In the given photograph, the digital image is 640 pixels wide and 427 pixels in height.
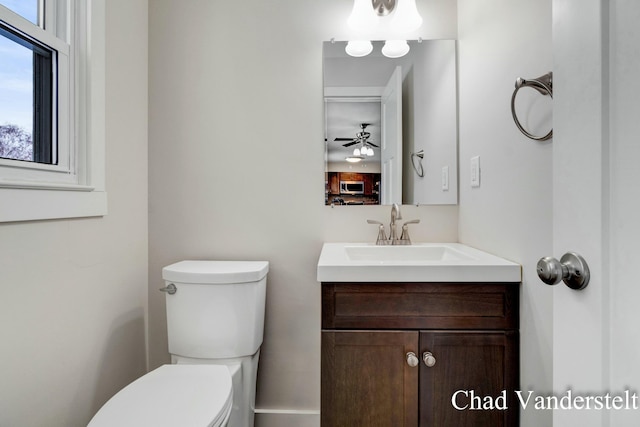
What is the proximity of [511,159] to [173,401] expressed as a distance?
1287 millimetres

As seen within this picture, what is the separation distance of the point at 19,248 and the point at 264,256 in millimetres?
873

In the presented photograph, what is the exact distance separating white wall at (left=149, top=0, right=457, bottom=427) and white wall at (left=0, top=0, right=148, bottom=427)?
145 mm

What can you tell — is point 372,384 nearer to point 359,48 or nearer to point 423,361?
point 423,361

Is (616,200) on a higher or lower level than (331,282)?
higher

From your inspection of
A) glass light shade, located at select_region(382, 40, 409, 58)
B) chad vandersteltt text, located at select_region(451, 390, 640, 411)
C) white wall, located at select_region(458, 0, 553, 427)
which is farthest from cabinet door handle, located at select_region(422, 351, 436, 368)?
glass light shade, located at select_region(382, 40, 409, 58)

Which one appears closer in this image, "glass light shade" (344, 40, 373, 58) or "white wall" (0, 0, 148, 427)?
"white wall" (0, 0, 148, 427)

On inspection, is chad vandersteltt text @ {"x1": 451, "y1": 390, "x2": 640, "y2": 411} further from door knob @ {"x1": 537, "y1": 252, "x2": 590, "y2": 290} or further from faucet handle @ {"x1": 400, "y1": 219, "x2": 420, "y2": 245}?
faucet handle @ {"x1": 400, "y1": 219, "x2": 420, "y2": 245}

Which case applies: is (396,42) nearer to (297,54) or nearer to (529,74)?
(297,54)

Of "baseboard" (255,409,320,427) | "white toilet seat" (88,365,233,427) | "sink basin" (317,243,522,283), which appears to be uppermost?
"sink basin" (317,243,522,283)

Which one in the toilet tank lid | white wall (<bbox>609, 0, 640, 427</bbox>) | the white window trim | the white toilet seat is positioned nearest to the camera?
white wall (<bbox>609, 0, 640, 427</bbox>)

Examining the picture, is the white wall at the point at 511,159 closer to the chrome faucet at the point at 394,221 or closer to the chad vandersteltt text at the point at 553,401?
the chad vandersteltt text at the point at 553,401

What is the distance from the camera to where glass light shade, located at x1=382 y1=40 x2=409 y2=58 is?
152 cm

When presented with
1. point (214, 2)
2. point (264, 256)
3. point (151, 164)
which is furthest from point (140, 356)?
point (214, 2)

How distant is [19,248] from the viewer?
0.93 m
